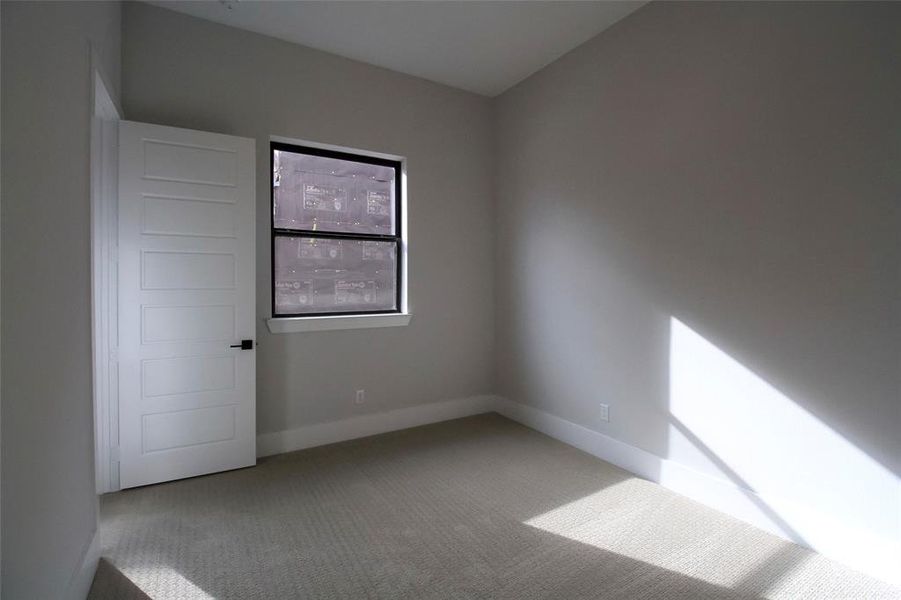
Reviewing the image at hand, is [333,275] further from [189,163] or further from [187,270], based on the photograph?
[189,163]

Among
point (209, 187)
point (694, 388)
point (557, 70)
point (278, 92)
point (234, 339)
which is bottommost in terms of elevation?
point (694, 388)

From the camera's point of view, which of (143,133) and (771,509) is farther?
(143,133)

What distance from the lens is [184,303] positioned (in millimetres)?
2916

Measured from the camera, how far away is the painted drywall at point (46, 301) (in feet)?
4.29

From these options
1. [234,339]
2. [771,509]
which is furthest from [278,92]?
[771,509]

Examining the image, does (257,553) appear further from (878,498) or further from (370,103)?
(370,103)

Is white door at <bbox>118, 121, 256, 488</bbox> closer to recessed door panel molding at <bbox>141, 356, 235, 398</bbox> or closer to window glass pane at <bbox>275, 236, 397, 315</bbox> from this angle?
recessed door panel molding at <bbox>141, 356, 235, 398</bbox>

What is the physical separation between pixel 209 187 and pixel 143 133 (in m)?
0.46

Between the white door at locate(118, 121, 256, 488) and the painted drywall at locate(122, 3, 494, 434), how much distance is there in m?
0.25

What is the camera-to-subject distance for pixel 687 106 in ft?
8.98

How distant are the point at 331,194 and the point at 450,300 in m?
1.40

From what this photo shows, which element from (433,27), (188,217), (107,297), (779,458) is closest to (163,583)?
(107,297)

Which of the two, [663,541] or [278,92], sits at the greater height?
[278,92]

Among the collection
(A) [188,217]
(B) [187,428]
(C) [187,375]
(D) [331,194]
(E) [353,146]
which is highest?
(E) [353,146]
